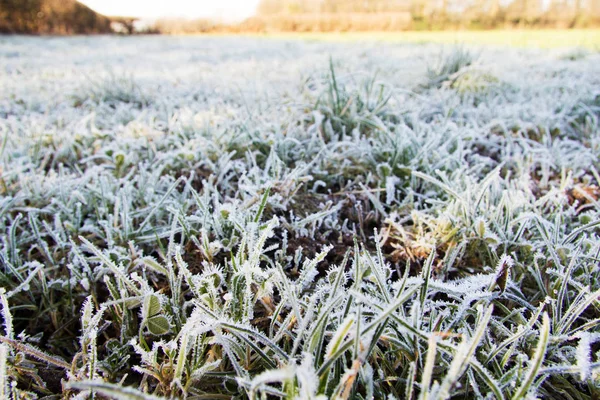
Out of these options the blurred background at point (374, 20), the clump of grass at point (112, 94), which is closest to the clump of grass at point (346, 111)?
the clump of grass at point (112, 94)

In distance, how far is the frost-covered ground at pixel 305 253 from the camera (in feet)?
2.30

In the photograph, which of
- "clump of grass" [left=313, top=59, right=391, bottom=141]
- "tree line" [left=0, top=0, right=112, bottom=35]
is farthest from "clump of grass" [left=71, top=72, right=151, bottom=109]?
"tree line" [left=0, top=0, right=112, bottom=35]

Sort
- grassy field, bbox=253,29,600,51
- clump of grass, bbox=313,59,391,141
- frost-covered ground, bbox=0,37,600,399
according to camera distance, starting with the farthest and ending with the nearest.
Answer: grassy field, bbox=253,29,600,51
clump of grass, bbox=313,59,391,141
frost-covered ground, bbox=0,37,600,399

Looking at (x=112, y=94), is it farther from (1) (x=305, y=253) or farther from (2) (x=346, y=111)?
(1) (x=305, y=253)

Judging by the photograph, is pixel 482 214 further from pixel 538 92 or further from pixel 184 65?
pixel 184 65

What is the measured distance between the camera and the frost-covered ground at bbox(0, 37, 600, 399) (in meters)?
0.70

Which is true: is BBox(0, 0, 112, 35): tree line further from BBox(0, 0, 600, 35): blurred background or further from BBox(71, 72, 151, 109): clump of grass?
BBox(71, 72, 151, 109): clump of grass

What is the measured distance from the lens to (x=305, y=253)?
1.08 m

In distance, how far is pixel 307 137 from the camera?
1656 millimetres

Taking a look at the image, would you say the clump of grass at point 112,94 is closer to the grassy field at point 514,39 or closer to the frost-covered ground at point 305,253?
the frost-covered ground at point 305,253

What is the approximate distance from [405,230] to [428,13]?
16868mm

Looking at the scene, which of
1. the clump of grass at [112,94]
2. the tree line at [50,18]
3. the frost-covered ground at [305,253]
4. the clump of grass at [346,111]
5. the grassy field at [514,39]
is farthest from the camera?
the tree line at [50,18]

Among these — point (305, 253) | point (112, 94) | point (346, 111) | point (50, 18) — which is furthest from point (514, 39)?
point (50, 18)

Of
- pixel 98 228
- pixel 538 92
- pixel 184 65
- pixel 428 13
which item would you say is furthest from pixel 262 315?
pixel 428 13
